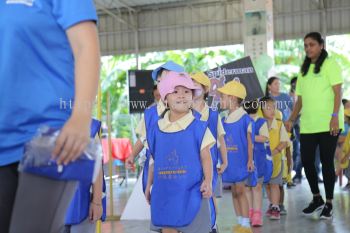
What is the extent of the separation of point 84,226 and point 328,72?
289cm

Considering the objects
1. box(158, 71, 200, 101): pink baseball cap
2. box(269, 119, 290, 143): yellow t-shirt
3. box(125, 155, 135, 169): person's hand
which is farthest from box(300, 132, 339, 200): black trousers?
box(158, 71, 200, 101): pink baseball cap

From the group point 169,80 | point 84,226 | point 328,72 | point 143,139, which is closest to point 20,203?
point 84,226

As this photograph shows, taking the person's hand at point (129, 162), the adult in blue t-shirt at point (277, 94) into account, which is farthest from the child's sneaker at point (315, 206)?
the person's hand at point (129, 162)

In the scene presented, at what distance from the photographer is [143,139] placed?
144 inches

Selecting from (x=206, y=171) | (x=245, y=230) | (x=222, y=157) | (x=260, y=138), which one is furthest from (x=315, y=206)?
(x=206, y=171)

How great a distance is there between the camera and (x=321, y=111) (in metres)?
4.66

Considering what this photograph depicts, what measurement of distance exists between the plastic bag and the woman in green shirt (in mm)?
3642

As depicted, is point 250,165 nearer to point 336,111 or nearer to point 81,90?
point 336,111

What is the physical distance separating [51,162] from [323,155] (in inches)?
150

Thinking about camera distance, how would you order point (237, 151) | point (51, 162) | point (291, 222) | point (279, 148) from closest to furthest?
point (51, 162)
point (237, 151)
point (291, 222)
point (279, 148)

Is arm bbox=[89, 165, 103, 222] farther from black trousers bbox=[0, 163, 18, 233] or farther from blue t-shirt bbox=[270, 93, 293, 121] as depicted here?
blue t-shirt bbox=[270, 93, 293, 121]

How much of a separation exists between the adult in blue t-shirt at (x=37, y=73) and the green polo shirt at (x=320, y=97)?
3.66m

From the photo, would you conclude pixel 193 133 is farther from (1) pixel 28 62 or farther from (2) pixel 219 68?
(2) pixel 219 68

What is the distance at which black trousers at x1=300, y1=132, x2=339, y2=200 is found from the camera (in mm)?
4590
